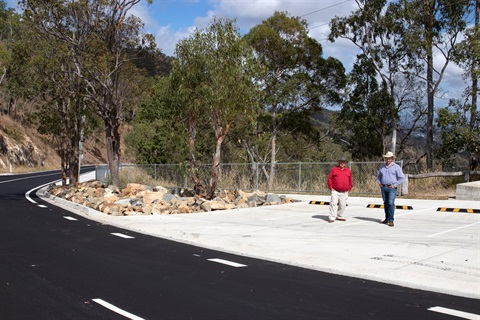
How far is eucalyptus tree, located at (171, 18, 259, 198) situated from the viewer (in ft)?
60.4

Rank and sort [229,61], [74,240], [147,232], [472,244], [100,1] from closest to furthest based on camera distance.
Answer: [472,244], [74,240], [147,232], [229,61], [100,1]

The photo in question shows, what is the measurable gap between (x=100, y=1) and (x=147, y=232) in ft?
48.6

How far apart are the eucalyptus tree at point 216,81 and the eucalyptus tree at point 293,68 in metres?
13.0

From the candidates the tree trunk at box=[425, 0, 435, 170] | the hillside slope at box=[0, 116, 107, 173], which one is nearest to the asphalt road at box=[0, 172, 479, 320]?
the tree trunk at box=[425, 0, 435, 170]

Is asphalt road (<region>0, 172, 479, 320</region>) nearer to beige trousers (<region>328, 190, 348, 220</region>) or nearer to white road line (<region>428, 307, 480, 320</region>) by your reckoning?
white road line (<region>428, 307, 480, 320</region>)

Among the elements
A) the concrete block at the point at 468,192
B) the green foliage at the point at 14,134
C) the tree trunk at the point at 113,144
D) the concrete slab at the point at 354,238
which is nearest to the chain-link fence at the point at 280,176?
the concrete block at the point at 468,192

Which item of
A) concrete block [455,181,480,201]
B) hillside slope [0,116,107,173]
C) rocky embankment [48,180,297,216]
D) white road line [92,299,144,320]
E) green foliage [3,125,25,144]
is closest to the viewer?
white road line [92,299,144,320]

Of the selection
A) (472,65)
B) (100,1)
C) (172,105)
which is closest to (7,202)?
(172,105)

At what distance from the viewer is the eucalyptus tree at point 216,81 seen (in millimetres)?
18406

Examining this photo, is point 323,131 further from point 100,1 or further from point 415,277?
point 415,277

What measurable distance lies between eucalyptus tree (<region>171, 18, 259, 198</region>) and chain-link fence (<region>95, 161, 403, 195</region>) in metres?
2.21

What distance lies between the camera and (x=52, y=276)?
24.9 feet

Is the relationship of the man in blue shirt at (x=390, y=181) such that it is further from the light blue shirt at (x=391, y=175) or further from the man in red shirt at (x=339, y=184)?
the man in red shirt at (x=339, y=184)

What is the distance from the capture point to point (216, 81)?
18.4 m
